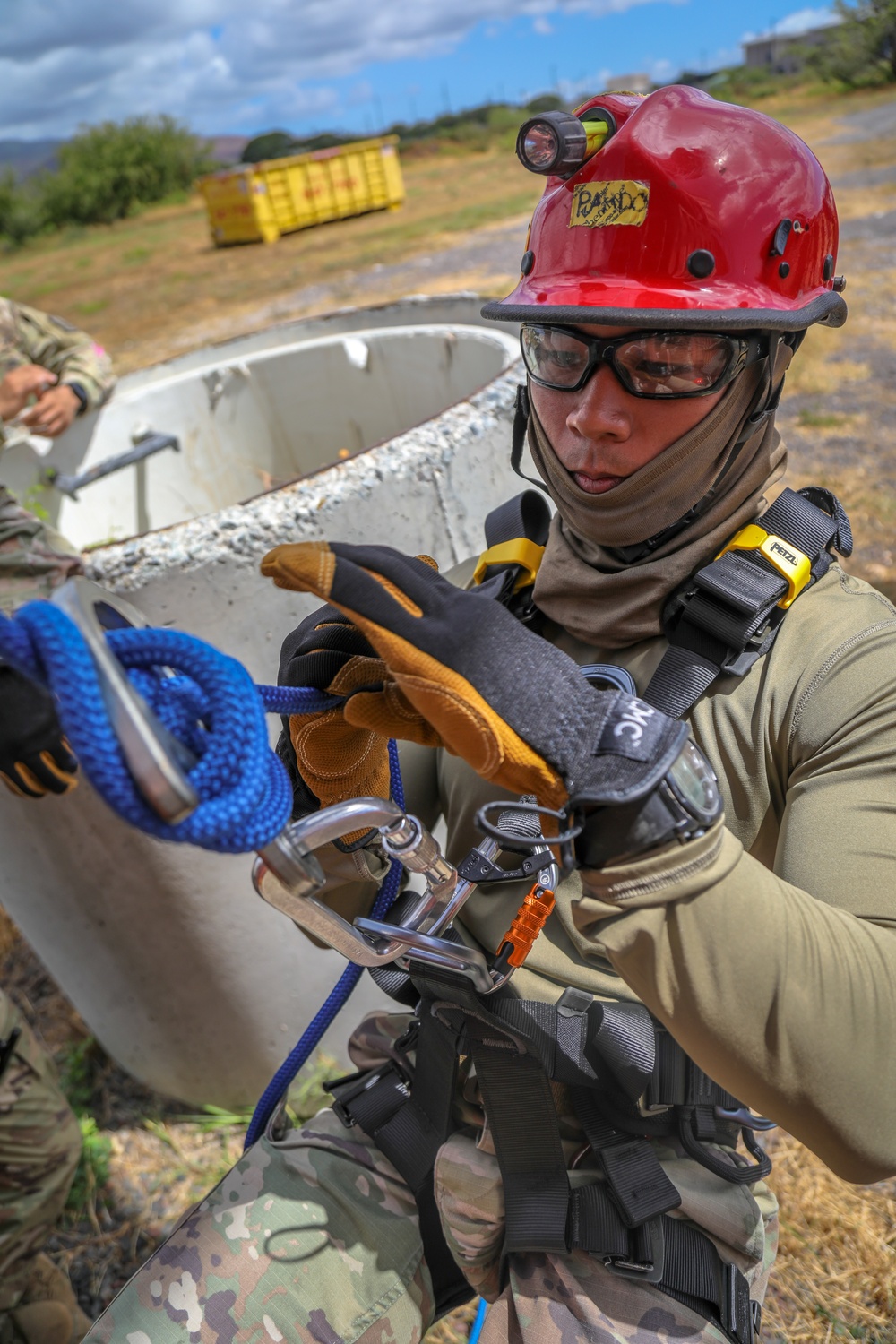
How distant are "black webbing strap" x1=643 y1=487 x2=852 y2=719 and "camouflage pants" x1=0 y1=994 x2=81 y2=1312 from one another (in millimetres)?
2165

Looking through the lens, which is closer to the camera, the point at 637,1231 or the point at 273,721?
the point at 637,1231

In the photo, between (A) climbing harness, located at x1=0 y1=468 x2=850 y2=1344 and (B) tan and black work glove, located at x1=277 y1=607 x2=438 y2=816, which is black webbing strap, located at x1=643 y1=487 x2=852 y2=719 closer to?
(A) climbing harness, located at x1=0 y1=468 x2=850 y2=1344

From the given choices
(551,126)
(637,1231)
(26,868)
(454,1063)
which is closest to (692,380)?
(551,126)

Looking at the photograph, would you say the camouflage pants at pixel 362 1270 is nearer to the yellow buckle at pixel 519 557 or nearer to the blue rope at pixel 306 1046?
the blue rope at pixel 306 1046

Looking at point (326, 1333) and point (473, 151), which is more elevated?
point (473, 151)

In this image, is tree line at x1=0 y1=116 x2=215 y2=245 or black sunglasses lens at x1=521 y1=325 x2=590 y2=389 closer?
black sunglasses lens at x1=521 y1=325 x2=590 y2=389

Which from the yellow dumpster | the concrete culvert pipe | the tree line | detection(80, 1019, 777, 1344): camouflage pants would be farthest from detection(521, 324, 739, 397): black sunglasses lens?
the tree line

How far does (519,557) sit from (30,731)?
3.18 feet

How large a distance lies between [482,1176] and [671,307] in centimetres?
158

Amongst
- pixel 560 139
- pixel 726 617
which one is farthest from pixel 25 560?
pixel 726 617

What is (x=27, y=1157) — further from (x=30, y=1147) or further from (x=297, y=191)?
(x=297, y=191)

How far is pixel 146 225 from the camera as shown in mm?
29719

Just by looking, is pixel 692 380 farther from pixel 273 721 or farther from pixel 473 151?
pixel 473 151

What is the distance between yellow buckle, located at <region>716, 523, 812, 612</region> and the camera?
1.49 metres
